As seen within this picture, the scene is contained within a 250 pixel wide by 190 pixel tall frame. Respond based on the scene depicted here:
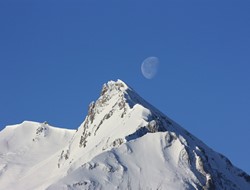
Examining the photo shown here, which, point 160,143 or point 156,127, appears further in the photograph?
point 156,127

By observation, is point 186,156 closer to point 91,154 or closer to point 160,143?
point 160,143

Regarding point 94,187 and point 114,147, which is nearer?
point 94,187

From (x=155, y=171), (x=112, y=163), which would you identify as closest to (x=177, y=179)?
(x=155, y=171)

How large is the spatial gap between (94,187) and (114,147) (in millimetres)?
21696

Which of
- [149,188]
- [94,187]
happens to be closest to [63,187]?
[94,187]

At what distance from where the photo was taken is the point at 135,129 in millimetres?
196625

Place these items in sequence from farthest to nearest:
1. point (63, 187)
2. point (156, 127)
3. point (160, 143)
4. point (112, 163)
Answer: point (156, 127) → point (160, 143) → point (112, 163) → point (63, 187)

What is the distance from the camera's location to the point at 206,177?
182m

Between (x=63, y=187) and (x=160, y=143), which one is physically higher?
(x=160, y=143)

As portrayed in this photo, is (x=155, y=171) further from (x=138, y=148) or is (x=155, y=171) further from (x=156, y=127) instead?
(x=156, y=127)

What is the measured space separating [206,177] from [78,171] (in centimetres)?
3422

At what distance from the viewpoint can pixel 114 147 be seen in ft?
608

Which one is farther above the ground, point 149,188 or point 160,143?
point 160,143

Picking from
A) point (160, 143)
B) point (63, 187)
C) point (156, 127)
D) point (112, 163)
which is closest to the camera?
point (63, 187)
